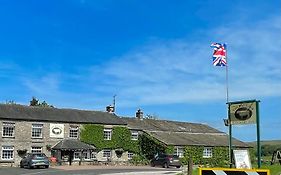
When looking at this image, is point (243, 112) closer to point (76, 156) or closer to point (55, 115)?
point (76, 156)

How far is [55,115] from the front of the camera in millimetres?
50094

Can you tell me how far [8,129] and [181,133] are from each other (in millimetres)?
24172

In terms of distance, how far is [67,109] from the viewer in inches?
2096

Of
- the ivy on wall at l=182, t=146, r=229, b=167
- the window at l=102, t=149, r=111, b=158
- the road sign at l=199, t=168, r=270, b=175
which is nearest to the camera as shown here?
the road sign at l=199, t=168, r=270, b=175

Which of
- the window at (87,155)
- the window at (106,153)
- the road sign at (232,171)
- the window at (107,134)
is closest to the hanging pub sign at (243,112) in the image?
the road sign at (232,171)

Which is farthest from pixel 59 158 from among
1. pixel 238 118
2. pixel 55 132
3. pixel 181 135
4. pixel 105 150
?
pixel 238 118

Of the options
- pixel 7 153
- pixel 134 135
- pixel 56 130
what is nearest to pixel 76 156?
pixel 56 130

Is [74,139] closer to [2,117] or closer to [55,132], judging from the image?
[55,132]

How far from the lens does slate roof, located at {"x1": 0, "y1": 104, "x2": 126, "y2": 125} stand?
155ft

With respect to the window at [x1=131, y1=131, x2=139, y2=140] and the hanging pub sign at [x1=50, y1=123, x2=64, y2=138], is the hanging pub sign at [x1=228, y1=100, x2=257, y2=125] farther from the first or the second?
the window at [x1=131, y1=131, x2=139, y2=140]

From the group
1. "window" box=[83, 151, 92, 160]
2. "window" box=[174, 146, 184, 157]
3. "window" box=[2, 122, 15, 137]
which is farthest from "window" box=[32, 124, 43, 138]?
"window" box=[174, 146, 184, 157]

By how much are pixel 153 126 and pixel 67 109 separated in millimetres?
12469

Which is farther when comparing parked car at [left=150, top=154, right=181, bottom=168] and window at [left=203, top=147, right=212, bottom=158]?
window at [left=203, top=147, right=212, bottom=158]

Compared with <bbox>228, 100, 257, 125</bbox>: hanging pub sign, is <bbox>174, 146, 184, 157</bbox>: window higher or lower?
lower
